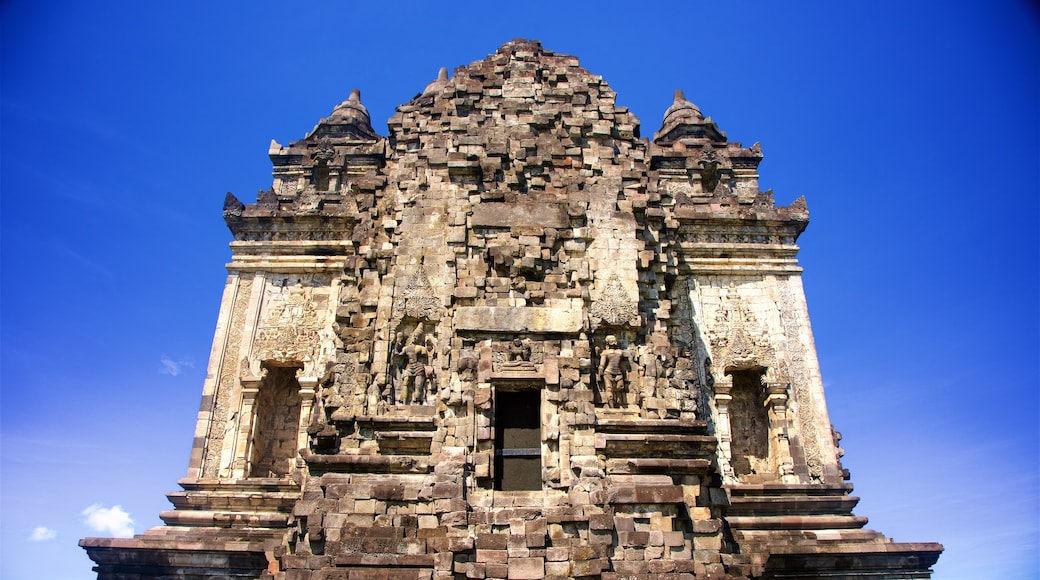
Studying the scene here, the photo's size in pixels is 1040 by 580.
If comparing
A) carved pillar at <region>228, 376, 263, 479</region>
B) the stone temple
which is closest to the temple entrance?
the stone temple

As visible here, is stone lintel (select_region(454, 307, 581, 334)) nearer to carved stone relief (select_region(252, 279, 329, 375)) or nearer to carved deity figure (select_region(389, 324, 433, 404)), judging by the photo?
carved deity figure (select_region(389, 324, 433, 404))

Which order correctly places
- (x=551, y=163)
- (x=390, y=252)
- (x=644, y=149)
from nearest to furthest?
(x=390, y=252)
(x=551, y=163)
(x=644, y=149)

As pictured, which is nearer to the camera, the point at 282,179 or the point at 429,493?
the point at 429,493

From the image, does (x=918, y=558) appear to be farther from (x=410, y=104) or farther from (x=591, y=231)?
(x=410, y=104)

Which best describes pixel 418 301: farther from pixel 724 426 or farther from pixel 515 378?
pixel 724 426

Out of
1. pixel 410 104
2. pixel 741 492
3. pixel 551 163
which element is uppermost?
pixel 410 104

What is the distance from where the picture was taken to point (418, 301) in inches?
469

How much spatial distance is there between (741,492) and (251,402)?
10252mm

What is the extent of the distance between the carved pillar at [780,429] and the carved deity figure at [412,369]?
25.0 feet

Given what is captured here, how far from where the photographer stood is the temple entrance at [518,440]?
10625mm

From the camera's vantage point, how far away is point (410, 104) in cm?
1519

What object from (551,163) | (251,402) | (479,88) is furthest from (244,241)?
(551,163)

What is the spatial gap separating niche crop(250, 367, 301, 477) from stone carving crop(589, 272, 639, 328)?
280 inches

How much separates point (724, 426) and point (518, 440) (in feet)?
18.5
